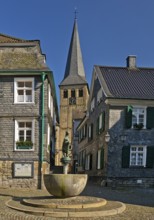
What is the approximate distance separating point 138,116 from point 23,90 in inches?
349

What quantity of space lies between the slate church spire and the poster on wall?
167 ft

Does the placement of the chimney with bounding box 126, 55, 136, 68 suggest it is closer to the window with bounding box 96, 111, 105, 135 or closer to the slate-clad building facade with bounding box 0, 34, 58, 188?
the window with bounding box 96, 111, 105, 135

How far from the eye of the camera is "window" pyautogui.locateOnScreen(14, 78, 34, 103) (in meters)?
19.6

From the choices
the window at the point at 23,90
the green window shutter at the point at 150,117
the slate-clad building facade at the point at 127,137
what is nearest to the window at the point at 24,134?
the window at the point at 23,90

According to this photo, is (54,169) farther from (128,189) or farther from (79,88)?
(79,88)

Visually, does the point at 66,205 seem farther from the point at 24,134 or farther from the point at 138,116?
the point at 138,116

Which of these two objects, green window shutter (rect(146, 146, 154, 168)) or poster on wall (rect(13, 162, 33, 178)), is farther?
green window shutter (rect(146, 146, 154, 168))

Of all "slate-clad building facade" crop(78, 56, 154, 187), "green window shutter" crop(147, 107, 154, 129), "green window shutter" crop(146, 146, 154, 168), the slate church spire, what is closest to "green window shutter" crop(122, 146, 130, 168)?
"slate-clad building facade" crop(78, 56, 154, 187)

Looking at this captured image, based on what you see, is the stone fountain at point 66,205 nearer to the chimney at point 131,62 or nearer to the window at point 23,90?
the window at point 23,90

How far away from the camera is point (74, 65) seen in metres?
70.9

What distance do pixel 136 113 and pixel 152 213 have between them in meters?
13.1

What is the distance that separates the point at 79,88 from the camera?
68312 millimetres

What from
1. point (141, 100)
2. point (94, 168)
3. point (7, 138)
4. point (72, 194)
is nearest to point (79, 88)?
A: point (94, 168)

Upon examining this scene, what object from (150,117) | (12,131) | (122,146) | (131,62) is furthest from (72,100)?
(12,131)
